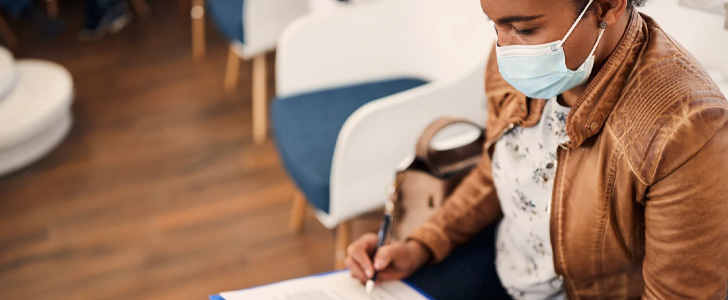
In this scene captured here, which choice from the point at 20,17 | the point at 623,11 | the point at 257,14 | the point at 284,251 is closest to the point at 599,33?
the point at 623,11

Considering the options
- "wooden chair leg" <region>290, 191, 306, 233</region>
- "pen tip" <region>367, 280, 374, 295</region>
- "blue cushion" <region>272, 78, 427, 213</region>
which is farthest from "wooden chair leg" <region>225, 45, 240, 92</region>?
"pen tip" <region>367, 280, 374, 295</region>

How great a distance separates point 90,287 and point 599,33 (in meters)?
1.71

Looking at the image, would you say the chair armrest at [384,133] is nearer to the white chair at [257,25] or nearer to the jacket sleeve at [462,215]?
the jacket sleeve at [462,215]

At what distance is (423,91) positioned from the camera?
1612mm

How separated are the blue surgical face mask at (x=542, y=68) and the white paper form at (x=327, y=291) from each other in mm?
382

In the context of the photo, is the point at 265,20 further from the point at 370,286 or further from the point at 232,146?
the point at 370,286

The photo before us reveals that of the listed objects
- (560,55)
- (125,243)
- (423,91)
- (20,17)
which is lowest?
(20,17)

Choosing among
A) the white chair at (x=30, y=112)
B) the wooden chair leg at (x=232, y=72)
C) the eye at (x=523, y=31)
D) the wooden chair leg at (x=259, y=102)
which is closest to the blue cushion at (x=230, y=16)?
the wooden chair leg at (x=259, y=102)

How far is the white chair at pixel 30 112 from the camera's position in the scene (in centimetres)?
249

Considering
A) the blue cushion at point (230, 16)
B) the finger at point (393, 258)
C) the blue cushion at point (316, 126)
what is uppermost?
the finger at point (393, 258)

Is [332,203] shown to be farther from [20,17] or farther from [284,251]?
[20,17]

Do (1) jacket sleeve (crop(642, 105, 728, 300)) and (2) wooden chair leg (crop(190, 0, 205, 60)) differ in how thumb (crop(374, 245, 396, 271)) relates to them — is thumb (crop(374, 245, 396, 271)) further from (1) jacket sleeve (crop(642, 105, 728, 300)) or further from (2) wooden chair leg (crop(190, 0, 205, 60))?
(2) wooden chair leg (crop(190, 0, 205, 60))

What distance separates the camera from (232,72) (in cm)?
303

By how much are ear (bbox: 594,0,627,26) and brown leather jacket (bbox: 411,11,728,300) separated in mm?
50
